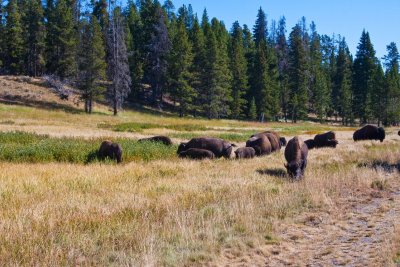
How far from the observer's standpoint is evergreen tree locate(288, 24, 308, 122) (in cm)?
7950

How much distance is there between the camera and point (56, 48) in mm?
72000

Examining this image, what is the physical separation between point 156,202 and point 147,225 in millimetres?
1752

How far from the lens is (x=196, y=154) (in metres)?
18.9

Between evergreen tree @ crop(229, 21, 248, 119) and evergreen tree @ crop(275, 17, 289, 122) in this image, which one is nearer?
evergreen tree @ crop(229, 21, 248, 119)

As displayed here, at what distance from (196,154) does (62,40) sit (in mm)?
55617

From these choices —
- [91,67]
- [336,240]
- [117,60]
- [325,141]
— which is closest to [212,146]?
[325,141]

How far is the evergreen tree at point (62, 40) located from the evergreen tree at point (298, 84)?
41.5 metres

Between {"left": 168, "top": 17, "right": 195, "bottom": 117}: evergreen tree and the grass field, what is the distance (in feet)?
162

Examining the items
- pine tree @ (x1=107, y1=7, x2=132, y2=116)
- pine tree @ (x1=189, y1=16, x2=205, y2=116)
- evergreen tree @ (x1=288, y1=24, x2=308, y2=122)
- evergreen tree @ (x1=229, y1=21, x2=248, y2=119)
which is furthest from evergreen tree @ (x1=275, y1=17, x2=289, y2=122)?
pine tree @ (x1=107, y1=7, x2=132, y2=116)

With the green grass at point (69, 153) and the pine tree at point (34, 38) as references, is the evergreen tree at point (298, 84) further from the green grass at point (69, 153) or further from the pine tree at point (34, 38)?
the green grass at point (69, 153)

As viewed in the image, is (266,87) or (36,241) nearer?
(36,241)

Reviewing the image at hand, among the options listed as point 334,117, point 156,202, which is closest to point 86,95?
point 156,202

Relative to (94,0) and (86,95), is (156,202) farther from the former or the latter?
(94,0)

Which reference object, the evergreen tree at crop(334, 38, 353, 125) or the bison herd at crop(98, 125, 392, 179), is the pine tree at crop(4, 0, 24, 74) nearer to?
the bison herd at crop(98, 125, 392, 179)
